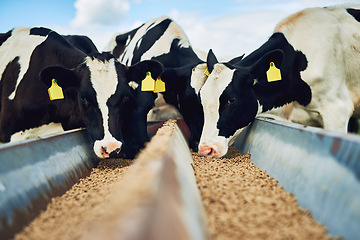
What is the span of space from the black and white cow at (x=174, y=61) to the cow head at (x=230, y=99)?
1.21 feet

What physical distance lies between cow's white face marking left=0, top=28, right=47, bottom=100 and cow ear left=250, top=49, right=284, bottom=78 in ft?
8.14

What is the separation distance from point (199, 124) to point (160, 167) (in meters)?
2.60

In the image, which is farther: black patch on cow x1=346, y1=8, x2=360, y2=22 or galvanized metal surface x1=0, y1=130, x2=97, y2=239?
black patch on cow x1=346, y1=8, x2=360, y2=22

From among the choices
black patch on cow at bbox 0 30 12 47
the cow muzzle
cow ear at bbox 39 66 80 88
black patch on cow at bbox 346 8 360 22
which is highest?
black patch on cow at bbox 346 8 360 22

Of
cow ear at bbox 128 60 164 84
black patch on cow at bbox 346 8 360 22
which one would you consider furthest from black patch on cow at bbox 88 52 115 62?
black patch on cow at bbox 346 8 360 22

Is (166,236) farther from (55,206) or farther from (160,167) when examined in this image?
(55,206)

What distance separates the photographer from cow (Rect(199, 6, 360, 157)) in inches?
130

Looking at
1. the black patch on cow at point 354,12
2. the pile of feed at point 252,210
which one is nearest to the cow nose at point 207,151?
the pile of feed at point 252,210

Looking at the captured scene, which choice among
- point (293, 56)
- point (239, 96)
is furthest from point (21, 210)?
point (293, 56)

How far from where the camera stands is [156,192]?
2.32ft

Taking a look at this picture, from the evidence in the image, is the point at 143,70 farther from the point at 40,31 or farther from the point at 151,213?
the point at 151,213

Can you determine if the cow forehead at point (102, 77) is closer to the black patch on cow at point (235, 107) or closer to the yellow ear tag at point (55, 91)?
the yellow ear tag at point (55, 91)

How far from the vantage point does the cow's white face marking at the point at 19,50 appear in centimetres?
344

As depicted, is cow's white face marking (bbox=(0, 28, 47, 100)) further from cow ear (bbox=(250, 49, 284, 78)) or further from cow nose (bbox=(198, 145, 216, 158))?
cow ear (bbox=(250, 49, 284, 78))
